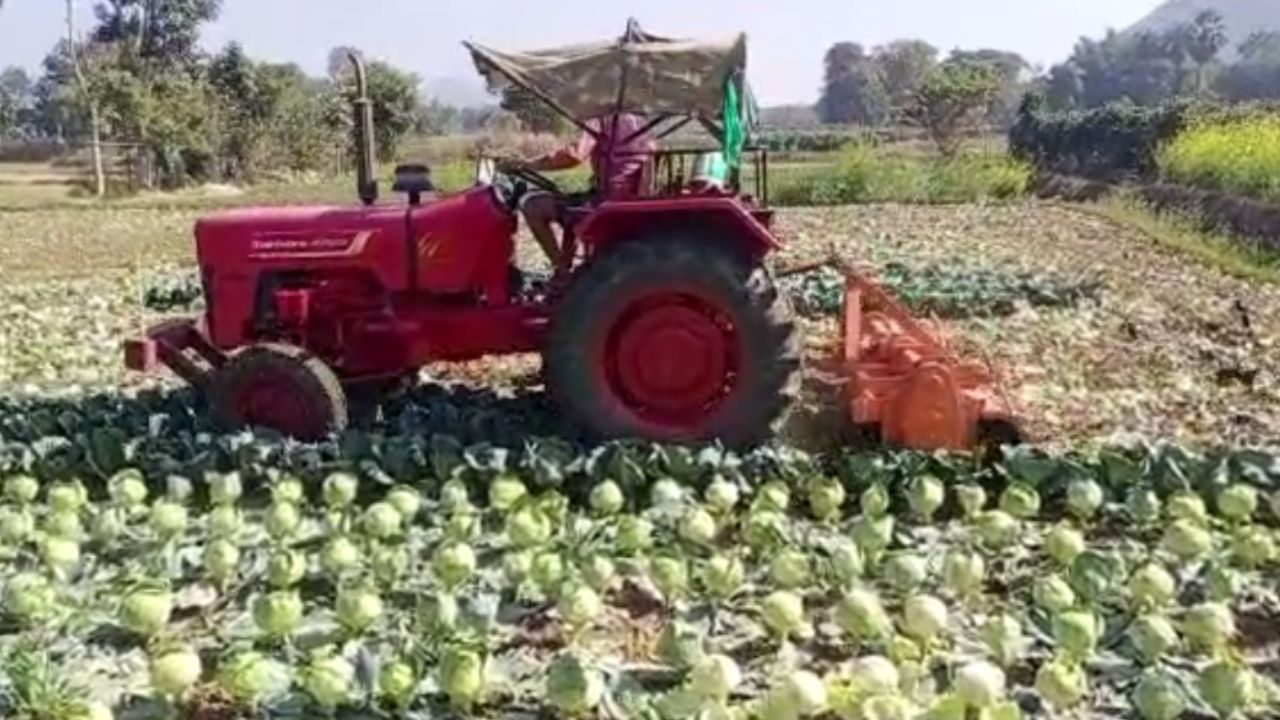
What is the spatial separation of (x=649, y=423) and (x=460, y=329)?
95 centimetres

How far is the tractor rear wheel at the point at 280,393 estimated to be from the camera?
6332mm

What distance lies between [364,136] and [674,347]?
1.78 meters

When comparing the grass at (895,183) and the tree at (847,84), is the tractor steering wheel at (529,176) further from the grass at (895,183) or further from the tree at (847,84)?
the tree at (847,84)

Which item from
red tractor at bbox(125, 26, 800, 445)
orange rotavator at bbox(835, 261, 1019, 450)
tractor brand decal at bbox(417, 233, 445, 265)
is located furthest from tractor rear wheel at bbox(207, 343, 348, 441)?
orange rotavator at bbox(835, 261, 1019, 450)

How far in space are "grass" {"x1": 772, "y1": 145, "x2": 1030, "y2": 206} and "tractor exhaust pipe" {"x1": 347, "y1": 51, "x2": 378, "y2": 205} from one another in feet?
66.1

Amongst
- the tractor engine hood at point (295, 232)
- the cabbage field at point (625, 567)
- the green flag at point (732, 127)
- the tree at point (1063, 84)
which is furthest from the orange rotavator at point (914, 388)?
the tree at point (1063, 84)

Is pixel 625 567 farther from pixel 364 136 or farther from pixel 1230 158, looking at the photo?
pixel 1230 158

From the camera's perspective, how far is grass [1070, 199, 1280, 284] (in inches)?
541

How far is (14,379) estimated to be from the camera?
345 inches

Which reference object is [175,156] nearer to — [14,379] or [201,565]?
[14,379]

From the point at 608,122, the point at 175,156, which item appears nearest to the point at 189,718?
the point at 608,122

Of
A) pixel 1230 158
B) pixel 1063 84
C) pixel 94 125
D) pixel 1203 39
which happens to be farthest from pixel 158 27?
pixel 1203 39

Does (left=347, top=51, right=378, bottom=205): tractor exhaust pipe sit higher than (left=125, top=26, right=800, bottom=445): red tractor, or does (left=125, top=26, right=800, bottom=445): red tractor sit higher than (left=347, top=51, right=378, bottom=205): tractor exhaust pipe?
(left=347, top=51, right=378, bottom=205): tractor exhaust pipe

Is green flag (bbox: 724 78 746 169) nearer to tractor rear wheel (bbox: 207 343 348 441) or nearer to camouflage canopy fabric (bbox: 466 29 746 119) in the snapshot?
camouflage canopy fabric (bbox: 466 29 746 119)
